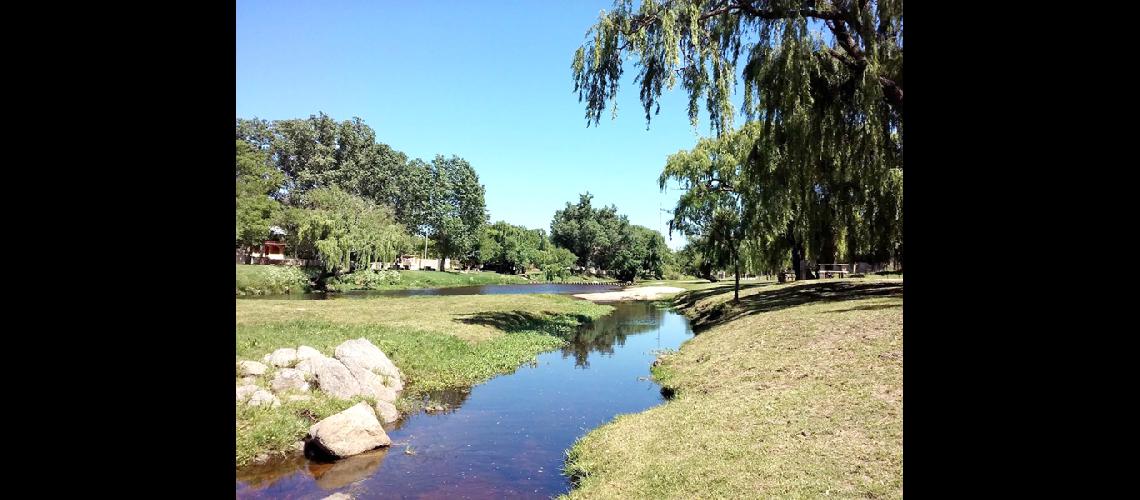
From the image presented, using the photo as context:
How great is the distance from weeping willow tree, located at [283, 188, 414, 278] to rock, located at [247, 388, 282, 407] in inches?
1262

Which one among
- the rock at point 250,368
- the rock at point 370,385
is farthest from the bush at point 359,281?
the rock at point 250,368

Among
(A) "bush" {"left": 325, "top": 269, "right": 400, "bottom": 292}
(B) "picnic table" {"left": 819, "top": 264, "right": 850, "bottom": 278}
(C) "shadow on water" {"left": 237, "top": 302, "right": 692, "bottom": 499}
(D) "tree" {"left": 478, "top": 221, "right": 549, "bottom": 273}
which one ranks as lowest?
(C) "shadow on water" {"left": 237, "top": 302, "right": 692, "bottom": 499}

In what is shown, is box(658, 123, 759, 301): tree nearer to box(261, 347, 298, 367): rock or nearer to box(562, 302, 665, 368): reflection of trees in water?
box(562, 302, 665, 368): reflection of trees in water

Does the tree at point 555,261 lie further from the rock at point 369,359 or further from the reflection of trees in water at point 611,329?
the rock at point 369,359

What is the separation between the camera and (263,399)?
1016 cm

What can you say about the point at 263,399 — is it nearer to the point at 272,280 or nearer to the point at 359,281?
the point at 272,280

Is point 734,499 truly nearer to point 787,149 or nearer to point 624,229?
point 787,149

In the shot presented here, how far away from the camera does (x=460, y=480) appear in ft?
27.1

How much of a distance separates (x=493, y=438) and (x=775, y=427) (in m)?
5.06

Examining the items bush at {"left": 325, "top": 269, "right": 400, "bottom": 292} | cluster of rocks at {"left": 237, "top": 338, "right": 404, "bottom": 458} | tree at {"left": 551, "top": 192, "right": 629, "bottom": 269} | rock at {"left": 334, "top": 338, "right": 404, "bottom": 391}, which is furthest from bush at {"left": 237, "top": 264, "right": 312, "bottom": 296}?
tree at {"left": 551, "top": 192, "right": 629, "bottom": 269}

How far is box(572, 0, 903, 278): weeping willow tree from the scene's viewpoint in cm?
1339

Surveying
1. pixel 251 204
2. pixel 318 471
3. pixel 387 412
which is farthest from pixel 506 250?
pixel 318 471
